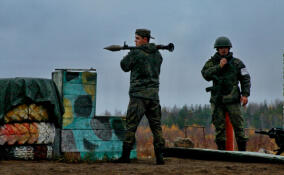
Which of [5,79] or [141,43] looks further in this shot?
[5,79]

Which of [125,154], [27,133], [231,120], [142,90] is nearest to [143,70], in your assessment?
[142,90]

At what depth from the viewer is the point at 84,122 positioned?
870cm

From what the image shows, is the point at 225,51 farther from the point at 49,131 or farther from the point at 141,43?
the point at 49,131

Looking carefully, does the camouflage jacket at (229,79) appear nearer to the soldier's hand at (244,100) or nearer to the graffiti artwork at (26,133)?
the soldier's hand at (244,100)

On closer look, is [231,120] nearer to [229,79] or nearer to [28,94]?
[229,79]

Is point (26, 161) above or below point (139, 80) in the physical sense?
below

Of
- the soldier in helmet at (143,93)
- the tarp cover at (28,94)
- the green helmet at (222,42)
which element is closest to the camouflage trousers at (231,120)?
the green helmet at (222,42)

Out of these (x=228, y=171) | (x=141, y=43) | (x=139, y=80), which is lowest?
(x=228, y=171)

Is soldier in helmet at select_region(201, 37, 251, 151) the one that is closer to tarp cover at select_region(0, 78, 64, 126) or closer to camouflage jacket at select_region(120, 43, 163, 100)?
camouflage jacket at select_region(120, 43, 163, 100)

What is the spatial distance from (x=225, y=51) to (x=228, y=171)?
330 centimetres

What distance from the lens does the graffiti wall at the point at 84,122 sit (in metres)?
8.55

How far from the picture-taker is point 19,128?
7559mm

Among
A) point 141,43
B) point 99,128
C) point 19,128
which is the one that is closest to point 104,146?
point 99,128

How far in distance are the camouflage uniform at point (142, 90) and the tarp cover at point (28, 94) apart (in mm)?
1605
